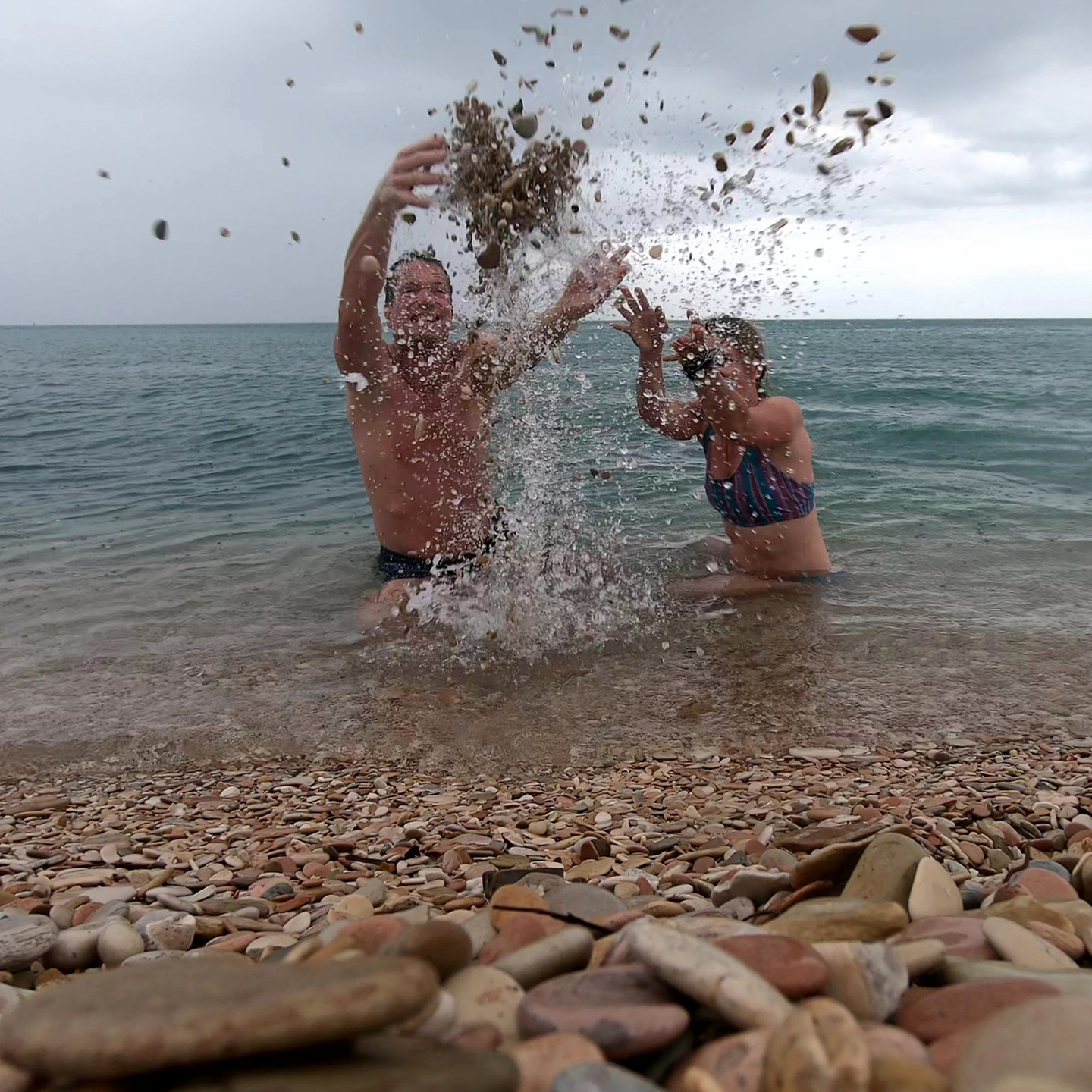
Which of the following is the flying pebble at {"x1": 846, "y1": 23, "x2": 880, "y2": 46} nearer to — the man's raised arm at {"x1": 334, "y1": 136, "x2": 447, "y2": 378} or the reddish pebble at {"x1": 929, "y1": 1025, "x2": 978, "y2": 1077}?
the man's raised arm at {"x1": 334, "y1": 136, "x2": 447, "y2": 378}

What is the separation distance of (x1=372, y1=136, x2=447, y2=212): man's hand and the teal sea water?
1880mm

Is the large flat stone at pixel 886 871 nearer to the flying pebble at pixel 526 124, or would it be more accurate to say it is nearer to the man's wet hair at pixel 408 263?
the flying pebble at pixel 526 124

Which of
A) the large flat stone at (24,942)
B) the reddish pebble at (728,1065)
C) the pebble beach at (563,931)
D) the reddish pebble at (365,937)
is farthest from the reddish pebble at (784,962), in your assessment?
the large flat stone at (24,942)

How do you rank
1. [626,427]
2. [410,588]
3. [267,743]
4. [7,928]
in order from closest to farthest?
[7,928] < [267,743] < [410,588] < [626,427]

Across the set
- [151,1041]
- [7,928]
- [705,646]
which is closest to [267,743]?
[7,928]

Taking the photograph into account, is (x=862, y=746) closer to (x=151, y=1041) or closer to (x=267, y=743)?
(x=267, y=743)

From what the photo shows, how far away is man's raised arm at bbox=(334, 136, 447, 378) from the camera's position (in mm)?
3994

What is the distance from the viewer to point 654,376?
5996mm

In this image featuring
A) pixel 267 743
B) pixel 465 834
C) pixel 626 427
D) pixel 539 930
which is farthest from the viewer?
pixel 626 427

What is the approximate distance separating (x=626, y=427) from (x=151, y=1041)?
1195 cm

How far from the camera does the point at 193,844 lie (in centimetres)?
257

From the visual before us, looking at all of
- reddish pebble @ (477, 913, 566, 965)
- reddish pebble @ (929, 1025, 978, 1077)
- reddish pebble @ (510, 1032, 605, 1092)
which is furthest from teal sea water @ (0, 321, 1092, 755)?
reddish pebble @ (929, 1025, 978, 1077)

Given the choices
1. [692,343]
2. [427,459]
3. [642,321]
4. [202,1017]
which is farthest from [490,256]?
[202,1017]

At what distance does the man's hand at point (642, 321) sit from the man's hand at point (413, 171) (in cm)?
187
